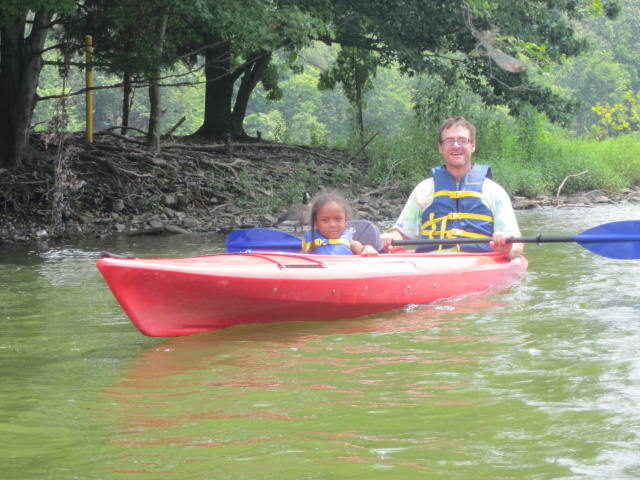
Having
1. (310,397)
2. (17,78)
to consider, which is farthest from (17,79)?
(310,397)

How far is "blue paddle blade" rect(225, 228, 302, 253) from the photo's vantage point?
5.73 metres

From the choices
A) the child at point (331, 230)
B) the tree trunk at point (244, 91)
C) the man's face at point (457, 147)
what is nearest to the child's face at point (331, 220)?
the child at point (331, 230)

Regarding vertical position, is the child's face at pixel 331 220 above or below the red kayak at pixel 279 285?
above

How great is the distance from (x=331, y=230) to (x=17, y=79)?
5.88 m

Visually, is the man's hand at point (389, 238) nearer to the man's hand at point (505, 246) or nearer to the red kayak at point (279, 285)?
the red kayak at point (279, 285)

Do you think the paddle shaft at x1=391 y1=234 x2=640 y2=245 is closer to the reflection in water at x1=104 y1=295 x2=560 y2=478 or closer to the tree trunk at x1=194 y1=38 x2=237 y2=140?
the reflection in water at x1=104 y1=295 x2=560 y2=478

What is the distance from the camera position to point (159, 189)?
10.6 m

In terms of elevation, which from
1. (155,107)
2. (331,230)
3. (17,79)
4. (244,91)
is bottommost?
(331,230)

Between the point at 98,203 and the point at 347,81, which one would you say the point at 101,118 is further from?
the point at 98,203

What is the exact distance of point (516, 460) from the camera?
2.51m

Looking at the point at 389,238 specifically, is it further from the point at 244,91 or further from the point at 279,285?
the point at 244,91

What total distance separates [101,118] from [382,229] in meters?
35.8

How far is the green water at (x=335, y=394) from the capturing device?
8.27 ft

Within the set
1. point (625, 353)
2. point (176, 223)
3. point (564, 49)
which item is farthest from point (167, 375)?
point (564, 49)
